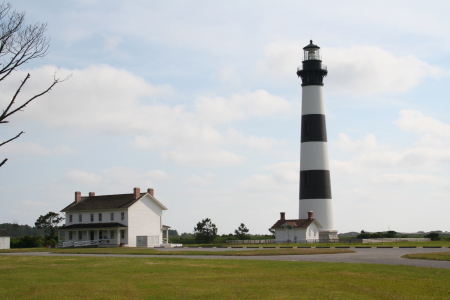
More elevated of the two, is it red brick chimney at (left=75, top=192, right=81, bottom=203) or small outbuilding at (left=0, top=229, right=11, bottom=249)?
red brick chimney at (left=75, top=192, right=81, bottom=203)

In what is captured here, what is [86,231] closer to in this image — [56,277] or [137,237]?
[137,237]

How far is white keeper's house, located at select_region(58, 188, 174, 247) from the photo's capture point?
66062mm

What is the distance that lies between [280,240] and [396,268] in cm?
4628

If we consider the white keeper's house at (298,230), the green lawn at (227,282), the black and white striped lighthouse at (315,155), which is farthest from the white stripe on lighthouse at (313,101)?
the green lawn at (227,282)

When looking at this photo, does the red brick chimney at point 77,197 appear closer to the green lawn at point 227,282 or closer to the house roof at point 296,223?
the house roof at point 296,223

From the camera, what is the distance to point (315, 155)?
6562cm

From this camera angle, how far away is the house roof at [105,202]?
67750 mm

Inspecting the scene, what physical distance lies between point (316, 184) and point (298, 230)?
6200mm

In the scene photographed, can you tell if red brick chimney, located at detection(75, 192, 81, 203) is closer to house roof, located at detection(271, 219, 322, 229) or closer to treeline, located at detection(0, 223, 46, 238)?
house roof, located at detection(271, 219, 322, 229)

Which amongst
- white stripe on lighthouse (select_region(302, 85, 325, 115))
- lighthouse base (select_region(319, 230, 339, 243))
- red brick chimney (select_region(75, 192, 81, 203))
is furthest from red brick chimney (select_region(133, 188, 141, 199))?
lighthouse base (select_region(319, 230, 339, 243))

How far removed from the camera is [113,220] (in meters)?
67.4

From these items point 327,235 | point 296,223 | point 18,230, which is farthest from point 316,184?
point 18,230

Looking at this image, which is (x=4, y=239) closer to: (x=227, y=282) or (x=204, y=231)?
(x=204, y=231)

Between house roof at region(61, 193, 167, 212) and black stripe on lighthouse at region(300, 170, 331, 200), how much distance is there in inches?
679
